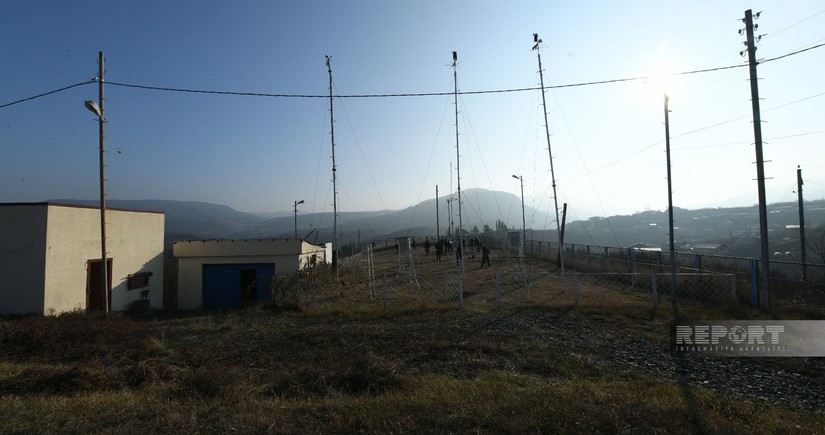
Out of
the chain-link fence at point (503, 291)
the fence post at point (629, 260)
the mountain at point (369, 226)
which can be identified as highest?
the mountain at point (369, 226)

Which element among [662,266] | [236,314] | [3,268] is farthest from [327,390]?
[662,266]

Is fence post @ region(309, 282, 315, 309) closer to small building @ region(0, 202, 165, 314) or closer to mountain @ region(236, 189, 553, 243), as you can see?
mountain @ region(236, 189, 553, 243)

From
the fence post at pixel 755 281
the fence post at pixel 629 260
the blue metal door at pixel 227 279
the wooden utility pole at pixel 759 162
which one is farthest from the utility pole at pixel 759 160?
the blue metal door at pixel 227 279

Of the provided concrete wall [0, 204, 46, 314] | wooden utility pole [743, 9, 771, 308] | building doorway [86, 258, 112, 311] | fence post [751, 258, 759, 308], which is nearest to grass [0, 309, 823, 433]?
concrete wall [0, 204, 46, 314]

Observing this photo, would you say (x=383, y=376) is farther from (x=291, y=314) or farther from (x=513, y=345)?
(x=291, y=314)

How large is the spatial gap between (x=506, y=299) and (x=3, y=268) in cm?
1678

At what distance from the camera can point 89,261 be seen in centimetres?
1513

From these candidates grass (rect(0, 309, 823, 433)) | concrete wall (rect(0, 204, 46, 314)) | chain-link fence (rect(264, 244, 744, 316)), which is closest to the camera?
grass (rect(0, 309, 823, 433))

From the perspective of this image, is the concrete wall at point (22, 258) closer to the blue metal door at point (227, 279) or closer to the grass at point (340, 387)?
the grass at point (340, 387)

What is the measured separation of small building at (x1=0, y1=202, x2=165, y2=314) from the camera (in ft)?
42.9

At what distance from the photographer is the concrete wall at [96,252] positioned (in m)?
13.6

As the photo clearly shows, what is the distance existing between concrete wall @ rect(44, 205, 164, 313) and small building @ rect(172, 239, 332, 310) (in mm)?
1207

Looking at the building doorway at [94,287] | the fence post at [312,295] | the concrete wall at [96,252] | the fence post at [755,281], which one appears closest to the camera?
the fence post at [755,281]

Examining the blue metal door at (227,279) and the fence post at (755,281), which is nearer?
the fence post at (755,281)
